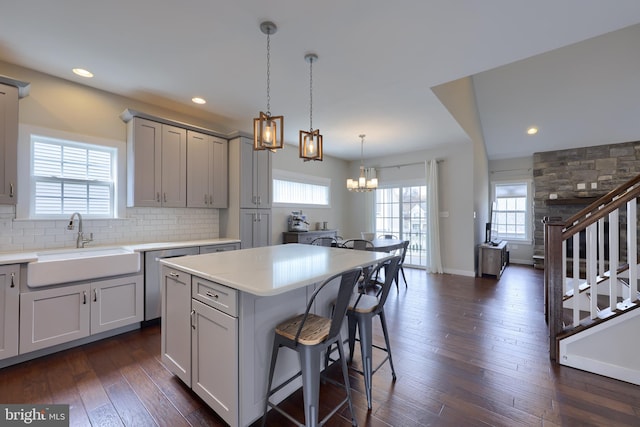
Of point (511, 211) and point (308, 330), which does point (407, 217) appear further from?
point (308, 330)

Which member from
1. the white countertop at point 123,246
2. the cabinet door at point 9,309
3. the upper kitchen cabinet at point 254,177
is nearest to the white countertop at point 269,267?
the white countertop at point 123,246

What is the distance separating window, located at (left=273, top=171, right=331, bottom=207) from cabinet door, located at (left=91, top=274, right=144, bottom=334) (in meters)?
2.82

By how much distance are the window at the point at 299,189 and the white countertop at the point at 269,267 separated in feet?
9.95

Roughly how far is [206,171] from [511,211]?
7.62m

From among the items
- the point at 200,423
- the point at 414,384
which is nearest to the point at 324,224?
the point at 414,384

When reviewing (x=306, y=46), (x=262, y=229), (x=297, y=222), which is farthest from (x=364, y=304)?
(x=297, y=222)

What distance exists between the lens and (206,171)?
12.8 feet

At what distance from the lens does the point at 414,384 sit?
2.02 meters

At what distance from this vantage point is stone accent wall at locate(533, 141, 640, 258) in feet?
19.1

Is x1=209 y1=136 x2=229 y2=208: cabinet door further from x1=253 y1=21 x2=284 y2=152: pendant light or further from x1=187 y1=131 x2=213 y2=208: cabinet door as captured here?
x1=253 y1=21 x2=284 y2=152: pendant light

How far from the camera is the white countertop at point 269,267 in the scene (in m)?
1.39

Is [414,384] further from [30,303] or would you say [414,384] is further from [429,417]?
[30,303]

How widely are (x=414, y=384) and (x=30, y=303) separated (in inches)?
127

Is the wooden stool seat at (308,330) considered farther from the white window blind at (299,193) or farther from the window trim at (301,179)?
Answer: the white window blind at (299,193)
